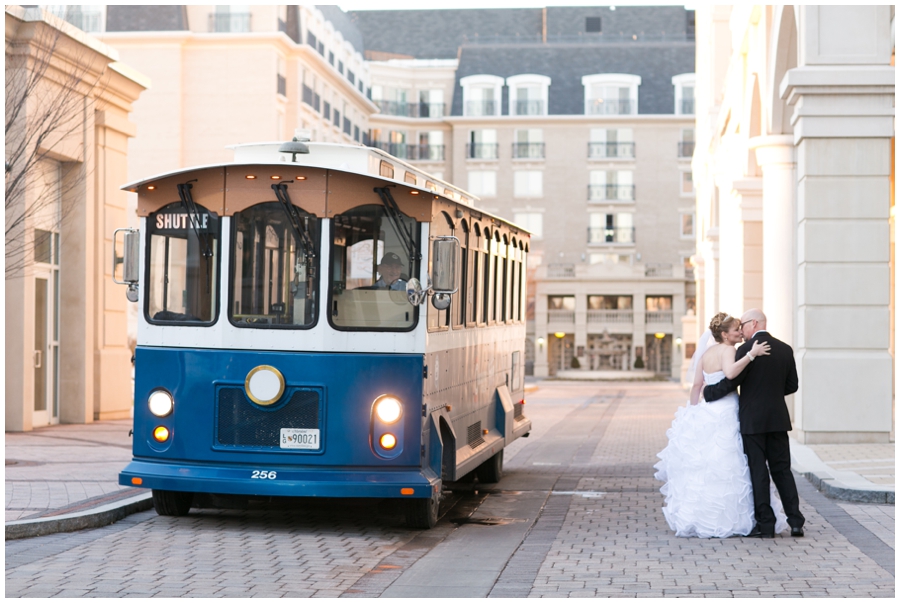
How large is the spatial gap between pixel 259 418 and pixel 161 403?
0.86 m

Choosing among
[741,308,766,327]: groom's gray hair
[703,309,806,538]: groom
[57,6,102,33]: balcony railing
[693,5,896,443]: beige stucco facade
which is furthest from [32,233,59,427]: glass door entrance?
[57,6,102,33]: balcony railing

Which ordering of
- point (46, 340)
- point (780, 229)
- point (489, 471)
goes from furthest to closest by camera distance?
point (46, 340) < point (780, 229) < point (489, 471)

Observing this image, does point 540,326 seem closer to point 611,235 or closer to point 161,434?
point 611,235

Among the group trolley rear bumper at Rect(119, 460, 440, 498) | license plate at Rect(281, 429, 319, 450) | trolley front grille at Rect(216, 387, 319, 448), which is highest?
trolley front grille at Rect(216, 387, 319, 448)

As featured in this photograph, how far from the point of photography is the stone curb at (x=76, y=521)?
9188mm

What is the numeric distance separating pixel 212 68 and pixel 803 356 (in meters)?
41.7

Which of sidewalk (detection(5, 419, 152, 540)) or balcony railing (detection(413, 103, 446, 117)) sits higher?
balcony railing (detection(413, 103, 446, 117))

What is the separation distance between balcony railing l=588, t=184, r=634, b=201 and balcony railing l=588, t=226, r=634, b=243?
1862 mm

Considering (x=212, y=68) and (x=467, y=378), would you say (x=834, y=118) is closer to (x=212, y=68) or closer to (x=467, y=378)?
(x=467, y=378)

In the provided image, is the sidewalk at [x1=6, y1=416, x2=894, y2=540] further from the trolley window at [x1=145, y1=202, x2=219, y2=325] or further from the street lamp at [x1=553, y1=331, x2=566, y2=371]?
the street lamp at [x1=553, y1=331, x2=566, y2=371]

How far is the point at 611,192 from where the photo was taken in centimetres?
7575

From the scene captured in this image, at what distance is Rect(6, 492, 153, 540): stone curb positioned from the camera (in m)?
9.19

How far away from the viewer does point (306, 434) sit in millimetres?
9555

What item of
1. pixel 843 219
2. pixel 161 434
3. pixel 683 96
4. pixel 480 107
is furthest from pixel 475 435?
pixel 683 96
